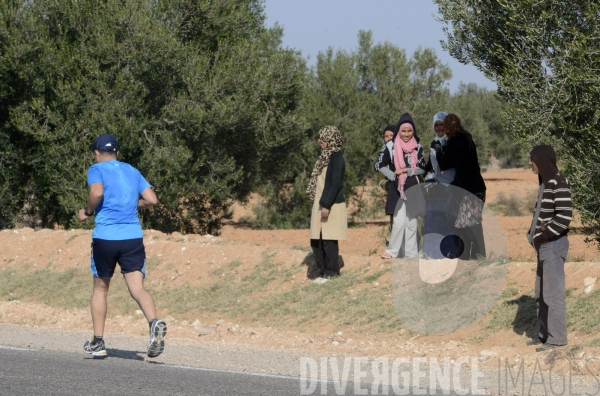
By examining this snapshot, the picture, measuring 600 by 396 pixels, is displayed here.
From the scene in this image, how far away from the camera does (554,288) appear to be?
27.3 feet

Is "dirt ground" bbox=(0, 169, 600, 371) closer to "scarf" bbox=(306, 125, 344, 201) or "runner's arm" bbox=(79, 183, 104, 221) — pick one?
"scarf" bbox=(306, 125, 344, 201)

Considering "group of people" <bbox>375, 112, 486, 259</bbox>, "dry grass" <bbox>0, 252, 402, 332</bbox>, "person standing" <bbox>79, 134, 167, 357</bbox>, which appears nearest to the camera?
"person standing" <bbox>79, 134, 167, 357</bbox>

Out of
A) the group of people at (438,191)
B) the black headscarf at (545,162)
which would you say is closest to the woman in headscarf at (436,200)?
the group of people at (438,191)

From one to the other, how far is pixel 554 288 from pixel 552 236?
1.62 feet

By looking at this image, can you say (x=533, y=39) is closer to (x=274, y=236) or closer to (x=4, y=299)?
(x=4, y=299)

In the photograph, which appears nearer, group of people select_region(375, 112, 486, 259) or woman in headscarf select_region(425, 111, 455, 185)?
group of people select_region(375, 112, 486, 259)

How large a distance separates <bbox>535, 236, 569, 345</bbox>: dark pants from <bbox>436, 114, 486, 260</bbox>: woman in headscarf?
298 centimetres

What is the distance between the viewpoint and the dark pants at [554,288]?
8.34 meters

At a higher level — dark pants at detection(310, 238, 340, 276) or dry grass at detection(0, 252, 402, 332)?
dark pants at detection(310, 238, 340, 276)

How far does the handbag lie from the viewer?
37.4 ft

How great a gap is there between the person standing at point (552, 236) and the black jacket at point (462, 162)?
297 cm

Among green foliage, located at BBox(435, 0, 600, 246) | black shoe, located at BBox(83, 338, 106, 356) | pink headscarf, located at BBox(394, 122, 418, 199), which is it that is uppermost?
green foliage, located at BBox(435, 0, 600, 246)

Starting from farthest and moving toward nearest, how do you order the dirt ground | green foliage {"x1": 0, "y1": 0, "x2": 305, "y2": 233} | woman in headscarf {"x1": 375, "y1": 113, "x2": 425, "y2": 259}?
green foliage {"x1": 0, "y1": 0, "x2": 305, "y2": 233}
woman in headscarf {"x1": 375, "y1": 113, "x2": 425, "y2": 259}
the dirt ground

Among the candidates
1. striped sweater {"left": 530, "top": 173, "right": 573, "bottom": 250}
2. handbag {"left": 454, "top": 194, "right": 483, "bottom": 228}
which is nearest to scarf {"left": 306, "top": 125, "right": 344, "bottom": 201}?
handbag {"left": 454, "top": 194, "right": 483, "bottom": 228}
